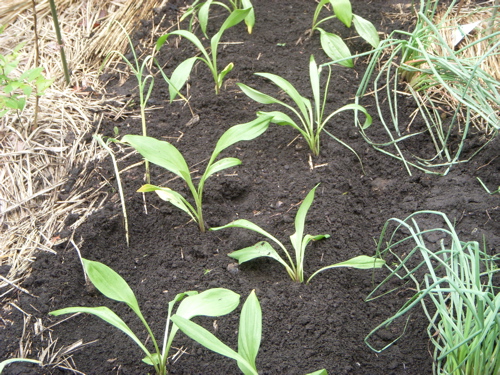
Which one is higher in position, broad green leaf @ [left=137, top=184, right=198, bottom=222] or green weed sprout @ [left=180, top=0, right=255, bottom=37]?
green weed sprout @ [left=180, top=0, right=255, bottom=37]

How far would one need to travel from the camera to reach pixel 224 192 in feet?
5.93

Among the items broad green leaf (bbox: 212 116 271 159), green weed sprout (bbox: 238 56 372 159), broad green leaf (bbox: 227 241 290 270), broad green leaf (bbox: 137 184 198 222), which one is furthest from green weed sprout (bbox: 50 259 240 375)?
green weed sprout (bbox: 238 56 372 159)

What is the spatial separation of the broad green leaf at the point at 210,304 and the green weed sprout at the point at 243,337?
0.13 ft

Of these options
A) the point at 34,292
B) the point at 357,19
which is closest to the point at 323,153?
the point at 357,19

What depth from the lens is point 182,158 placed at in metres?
1.60

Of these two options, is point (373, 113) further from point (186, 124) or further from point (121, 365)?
point (121, 365)

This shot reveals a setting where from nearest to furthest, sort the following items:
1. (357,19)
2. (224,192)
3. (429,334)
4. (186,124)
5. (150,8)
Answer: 1. (429,334)
2. (224,192)
3. (186,124)
4. (357,19)
5. (150,8)

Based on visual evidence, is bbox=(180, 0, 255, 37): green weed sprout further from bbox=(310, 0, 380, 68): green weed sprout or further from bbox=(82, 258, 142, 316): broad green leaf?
bbox=(82, 258, 142, 316): broad green leaf

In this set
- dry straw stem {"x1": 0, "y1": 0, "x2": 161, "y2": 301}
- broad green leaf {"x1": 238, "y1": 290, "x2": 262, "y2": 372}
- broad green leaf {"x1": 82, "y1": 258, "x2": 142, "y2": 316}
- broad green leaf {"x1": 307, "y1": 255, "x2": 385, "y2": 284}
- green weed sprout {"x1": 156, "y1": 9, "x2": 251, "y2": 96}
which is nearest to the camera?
broad green leaf {"x1": 238, "y1": 290, "x2": 262, "y2": 372}

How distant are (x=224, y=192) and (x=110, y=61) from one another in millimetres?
993

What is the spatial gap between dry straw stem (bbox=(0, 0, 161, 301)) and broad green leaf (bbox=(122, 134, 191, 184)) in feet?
1.21

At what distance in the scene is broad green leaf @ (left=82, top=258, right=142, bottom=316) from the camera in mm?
1318

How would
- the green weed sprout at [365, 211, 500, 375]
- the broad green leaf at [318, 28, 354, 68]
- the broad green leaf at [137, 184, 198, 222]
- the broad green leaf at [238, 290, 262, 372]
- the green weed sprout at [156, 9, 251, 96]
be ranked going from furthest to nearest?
the broad green leaf at [318, 28, 354, 68], the green weed sprout at [156, 9, 251, 96], the broad green leaf at [137, 184, 198, 222], the broad green leaf at [238, 290, 262, 372], the green weed sprout at [365, 211, 500, 375]

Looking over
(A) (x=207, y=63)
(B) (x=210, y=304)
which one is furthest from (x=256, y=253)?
(A) (x=207, y=63)
